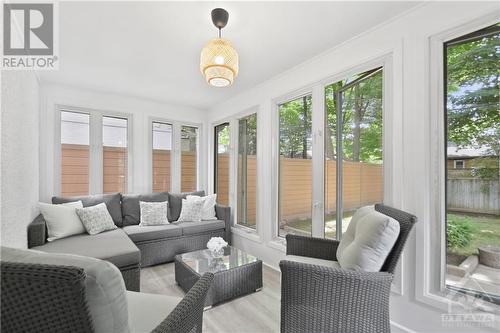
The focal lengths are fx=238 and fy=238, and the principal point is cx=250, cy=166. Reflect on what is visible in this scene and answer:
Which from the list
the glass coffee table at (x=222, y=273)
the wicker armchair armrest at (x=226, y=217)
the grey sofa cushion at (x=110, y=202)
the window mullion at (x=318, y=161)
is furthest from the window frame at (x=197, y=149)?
the window mullion at (x=318, y=161)

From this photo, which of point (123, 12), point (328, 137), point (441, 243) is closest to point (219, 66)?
point (123, 12)

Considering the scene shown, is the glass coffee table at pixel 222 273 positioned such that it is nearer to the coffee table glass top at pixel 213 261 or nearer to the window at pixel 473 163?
the coffee table glass top at pixel 213 261

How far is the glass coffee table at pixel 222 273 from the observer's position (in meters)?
2.25

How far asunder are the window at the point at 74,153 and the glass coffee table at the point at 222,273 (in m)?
2.29

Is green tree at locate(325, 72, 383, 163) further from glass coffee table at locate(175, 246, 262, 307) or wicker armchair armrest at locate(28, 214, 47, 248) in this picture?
wicker armchair armrest at locate(28, 214, 47, 248)

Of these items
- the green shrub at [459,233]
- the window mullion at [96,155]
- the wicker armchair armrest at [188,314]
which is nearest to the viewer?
the wicker armchair armrest at [188,314]

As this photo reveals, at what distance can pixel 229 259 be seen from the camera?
2.61 m

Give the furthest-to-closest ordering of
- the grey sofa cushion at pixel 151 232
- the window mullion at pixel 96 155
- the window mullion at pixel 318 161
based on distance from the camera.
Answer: the window mullion at pixel 96 155, the grey sofa cushion at pixel 151 232, the window mullion at pixel 318 161

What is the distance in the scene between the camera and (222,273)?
7.47 feet

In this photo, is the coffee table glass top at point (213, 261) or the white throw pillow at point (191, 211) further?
the white throw pillow at point (191, 211)

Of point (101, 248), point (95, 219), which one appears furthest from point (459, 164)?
point (95, 219)

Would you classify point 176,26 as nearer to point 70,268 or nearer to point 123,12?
point 123,12

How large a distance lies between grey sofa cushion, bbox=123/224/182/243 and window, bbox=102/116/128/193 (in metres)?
0.90

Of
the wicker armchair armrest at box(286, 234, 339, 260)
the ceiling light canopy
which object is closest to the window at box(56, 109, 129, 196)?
the ceiling light canopy
